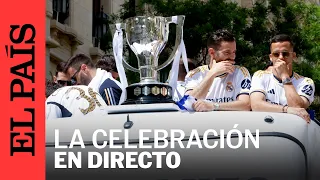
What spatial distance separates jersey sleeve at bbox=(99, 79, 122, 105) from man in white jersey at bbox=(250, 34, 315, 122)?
38.9 inches

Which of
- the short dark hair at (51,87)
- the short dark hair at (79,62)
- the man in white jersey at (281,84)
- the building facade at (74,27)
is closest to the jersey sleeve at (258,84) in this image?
the man in white jersey at (281,84)

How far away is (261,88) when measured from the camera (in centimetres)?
475

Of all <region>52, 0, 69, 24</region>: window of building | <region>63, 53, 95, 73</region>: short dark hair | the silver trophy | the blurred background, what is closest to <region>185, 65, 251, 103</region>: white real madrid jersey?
the silver trophy

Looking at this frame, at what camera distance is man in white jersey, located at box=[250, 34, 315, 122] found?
4648 mm

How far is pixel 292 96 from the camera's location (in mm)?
4641

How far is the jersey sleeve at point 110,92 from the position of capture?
529 cm

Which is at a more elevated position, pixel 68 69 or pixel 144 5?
pixel 144 5

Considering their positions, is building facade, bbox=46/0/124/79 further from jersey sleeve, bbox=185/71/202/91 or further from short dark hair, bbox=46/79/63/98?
jersey sleeve, bbox=185/71/202/91

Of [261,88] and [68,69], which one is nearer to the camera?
[261,88]

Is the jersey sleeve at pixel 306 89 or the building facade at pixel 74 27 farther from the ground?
the building facade at pixel 74 27

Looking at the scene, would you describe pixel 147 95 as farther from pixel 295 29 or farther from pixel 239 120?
pixel 295 29

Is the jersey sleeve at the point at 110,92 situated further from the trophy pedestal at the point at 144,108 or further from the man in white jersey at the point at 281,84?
the trophy pedestal at the point at 144,108

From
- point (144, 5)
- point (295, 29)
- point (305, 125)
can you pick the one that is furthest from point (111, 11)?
point (305, 125)

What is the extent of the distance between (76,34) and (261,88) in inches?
580
